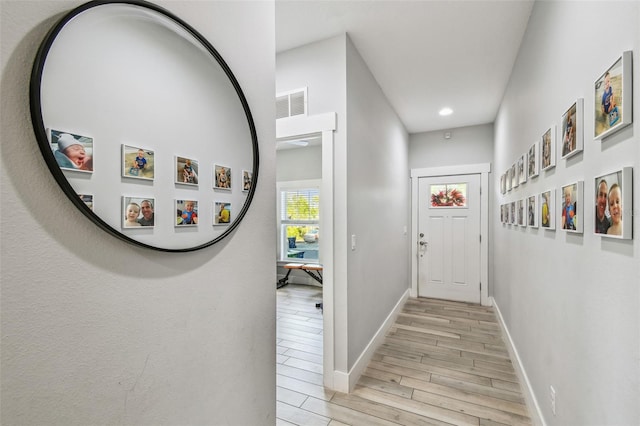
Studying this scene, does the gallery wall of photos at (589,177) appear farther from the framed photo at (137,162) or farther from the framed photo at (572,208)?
the framed photo at (137,162)

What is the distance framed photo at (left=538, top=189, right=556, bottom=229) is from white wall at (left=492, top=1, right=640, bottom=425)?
0.05 meters

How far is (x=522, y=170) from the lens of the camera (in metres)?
2.13

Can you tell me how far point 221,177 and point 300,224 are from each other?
15.6ft

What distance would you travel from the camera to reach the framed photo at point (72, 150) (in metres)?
0.55

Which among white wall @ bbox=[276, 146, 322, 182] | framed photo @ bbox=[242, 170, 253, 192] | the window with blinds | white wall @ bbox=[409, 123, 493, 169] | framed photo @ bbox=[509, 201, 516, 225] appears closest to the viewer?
framed photo @ bbox=[242, 170, 253, 192]

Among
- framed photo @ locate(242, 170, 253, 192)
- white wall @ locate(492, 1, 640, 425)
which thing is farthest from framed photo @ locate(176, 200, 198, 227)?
white wall @ locate(492, 1, 640, 425)

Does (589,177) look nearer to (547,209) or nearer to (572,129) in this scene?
(572,129)

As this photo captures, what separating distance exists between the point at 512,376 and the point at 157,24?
308cm

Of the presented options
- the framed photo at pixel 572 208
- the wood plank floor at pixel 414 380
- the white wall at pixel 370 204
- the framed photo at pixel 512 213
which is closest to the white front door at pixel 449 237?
the white wall at pixel 370 204

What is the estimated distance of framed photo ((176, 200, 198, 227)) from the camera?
0.80 m

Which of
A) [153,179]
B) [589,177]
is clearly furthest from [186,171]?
[589,177]

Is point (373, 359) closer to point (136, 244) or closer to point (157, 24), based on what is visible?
point (136, 244)

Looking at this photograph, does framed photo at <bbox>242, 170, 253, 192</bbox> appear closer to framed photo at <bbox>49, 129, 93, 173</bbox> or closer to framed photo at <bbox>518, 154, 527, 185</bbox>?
framed photo at <bbox>49, 129, 93, 173</bbox>

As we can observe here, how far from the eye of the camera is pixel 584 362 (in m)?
1.12
